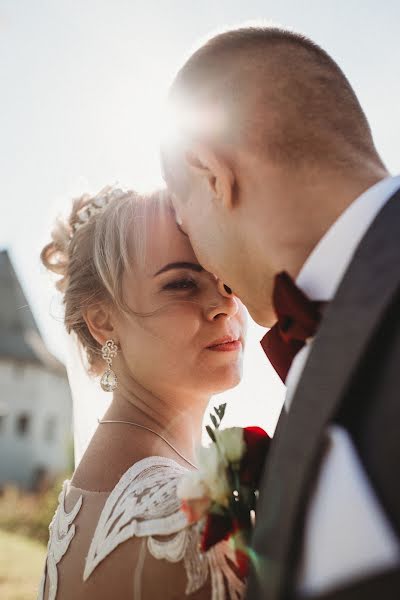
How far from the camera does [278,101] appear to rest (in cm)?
204

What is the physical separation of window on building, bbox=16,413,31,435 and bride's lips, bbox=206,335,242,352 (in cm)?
3757

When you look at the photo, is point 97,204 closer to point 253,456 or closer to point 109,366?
point 109,366

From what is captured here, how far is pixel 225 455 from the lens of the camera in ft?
6.65

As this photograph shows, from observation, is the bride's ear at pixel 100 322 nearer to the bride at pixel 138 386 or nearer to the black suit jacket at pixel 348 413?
the bride at pixel 138 386

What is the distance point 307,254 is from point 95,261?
1968 mm

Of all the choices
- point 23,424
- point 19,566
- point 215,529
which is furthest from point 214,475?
point 23,424

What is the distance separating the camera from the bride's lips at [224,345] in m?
3.34

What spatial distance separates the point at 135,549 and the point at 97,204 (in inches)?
89.1

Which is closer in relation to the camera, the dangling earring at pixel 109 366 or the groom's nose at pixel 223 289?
the groom's nose at pixel 223 289

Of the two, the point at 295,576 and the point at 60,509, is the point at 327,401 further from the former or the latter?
the point at 60,509

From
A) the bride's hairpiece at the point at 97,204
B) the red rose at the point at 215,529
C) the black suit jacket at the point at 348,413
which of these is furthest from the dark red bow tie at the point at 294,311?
the bride's hairpiece at the point at 97,204

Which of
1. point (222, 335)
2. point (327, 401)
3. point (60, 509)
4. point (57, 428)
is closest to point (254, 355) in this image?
point (222, 335)

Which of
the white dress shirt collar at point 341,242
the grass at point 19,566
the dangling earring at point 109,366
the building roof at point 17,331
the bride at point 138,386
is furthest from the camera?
the building roof at point 17,331

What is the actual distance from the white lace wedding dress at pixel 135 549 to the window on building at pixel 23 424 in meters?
37.6
